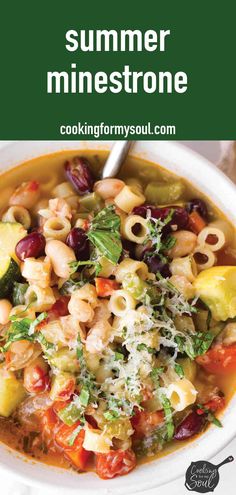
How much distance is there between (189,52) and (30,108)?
0.60 m

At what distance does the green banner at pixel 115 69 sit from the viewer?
1.97 m

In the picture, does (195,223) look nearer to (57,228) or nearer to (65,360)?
(57,228)

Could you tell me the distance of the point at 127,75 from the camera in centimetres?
204

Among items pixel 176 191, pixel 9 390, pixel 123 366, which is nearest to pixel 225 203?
pixel 176 191

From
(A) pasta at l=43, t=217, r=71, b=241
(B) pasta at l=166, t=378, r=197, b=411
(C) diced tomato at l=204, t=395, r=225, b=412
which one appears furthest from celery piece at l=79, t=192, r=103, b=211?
(C) diced tomato at l=204, t=395, r=225, b=412

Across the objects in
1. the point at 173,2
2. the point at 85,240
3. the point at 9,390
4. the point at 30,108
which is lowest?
the point at 9,390

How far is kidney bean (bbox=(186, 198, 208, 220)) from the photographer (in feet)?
7.16

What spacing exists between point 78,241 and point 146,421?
691 millimetres

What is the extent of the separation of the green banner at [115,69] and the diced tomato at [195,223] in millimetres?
308

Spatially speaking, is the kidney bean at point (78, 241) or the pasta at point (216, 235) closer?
the kidney bean at point (78, 241)

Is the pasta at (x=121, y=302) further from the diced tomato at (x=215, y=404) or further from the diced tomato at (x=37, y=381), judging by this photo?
the diced tomato at (x=215, y=404)

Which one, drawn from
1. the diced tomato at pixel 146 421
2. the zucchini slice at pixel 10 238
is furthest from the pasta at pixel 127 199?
the diced tomato at pixel 146 421

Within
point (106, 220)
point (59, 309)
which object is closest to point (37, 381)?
point (59, 309)

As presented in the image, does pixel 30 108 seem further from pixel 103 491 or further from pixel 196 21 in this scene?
pixel 103 491
